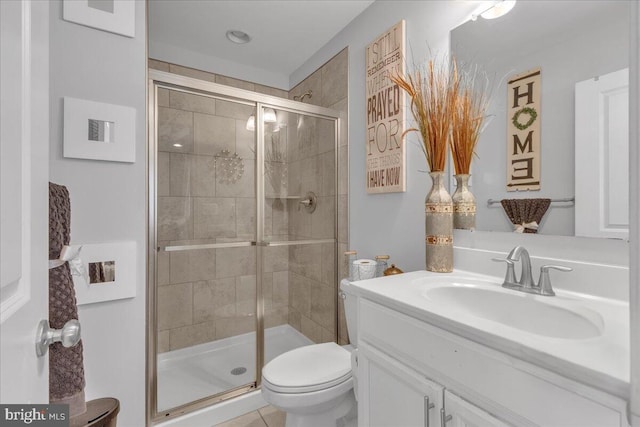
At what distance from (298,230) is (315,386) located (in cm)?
107

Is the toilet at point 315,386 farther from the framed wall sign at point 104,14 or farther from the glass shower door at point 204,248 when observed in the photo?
the framed wall sign at point 104,14

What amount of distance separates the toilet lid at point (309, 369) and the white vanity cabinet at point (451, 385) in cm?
32

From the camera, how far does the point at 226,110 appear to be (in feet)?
6.06

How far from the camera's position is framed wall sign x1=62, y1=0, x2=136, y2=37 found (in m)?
1.17

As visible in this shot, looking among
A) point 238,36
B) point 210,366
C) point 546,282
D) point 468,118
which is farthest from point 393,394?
point 238,36

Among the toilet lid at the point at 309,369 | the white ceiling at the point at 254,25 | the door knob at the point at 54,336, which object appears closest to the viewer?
the door knob at the point at 54,336

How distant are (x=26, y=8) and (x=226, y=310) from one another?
74.8 inches

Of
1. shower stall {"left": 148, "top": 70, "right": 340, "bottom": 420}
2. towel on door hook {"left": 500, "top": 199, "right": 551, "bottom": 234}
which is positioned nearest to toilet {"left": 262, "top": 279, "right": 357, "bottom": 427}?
shower stall {"left": 148, "top": 70, "right": 340, "bottom": 420}

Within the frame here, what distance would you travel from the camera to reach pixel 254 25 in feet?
6.58

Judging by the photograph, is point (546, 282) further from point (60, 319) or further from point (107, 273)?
point (107, 273)

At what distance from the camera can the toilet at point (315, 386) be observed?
127 cm

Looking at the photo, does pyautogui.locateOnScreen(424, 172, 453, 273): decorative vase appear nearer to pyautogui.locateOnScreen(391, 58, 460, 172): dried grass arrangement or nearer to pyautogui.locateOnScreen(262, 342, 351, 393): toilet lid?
pyautogui.locateOnScreen(391, 58, 460, 172): dried grass arrangement

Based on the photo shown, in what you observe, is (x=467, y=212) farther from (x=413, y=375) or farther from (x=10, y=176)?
(x=10, y=176)

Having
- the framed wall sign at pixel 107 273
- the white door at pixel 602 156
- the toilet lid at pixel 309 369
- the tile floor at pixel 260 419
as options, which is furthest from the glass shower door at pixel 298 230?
the white door at pixel 602 156
